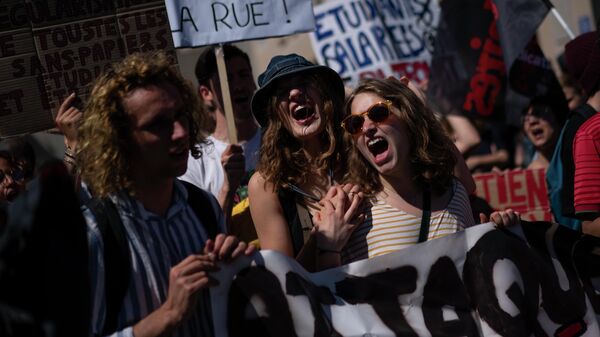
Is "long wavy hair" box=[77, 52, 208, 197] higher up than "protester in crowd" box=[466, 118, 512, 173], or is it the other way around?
"long wavy hair" box=[77, 52, 208, 197]

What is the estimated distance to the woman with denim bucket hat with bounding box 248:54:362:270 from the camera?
3627mm

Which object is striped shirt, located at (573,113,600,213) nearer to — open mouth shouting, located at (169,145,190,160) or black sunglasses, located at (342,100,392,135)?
black sunglasses, located at (342,100,392,135)

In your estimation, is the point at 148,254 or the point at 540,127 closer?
the point at 148,254

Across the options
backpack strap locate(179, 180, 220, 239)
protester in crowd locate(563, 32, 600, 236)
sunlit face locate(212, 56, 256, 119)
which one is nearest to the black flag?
sunlit face locate(212, 56, 256, 119)

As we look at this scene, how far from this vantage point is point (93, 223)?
2.92 meters

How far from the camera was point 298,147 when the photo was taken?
4.06m

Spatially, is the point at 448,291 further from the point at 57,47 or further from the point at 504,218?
the point at 57,47

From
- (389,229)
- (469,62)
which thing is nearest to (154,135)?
(389,229)

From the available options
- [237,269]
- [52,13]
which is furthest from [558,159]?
[52,13]

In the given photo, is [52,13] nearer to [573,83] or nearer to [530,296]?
[530,296]

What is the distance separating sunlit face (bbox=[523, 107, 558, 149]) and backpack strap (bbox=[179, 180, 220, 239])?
4100 mm

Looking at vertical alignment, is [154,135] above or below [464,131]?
above

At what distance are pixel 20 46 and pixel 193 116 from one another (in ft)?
3.87

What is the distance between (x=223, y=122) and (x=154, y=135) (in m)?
2.24
